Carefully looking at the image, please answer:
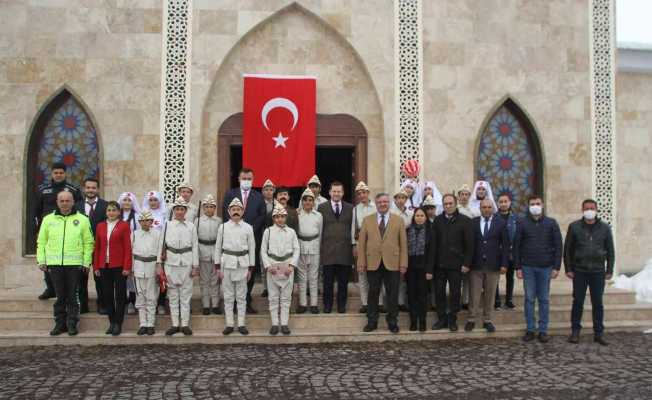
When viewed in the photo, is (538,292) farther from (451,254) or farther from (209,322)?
(209,322)

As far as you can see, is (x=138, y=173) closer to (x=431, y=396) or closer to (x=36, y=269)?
(x=36, y=269)

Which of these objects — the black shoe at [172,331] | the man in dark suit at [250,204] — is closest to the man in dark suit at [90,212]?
the black shoe at [172,331]

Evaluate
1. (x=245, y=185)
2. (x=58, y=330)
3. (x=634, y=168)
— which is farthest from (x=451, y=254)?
(x=634, y=168)

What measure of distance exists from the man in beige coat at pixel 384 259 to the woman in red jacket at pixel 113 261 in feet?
8.90

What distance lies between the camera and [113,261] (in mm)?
6570

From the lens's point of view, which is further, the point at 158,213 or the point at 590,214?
the point at 158,213

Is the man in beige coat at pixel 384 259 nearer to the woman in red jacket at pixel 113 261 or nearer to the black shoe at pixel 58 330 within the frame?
the woman in red jacket at pixel 113 261

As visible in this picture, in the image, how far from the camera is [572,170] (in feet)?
31.9

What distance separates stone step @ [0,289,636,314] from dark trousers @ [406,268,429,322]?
0.88m

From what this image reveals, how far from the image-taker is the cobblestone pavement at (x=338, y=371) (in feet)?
15.8

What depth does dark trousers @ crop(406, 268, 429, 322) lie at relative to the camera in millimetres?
6891

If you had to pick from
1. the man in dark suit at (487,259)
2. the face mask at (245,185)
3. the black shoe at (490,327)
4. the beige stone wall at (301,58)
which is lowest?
the black shoe at (490,327)

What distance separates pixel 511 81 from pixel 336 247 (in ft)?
15.1

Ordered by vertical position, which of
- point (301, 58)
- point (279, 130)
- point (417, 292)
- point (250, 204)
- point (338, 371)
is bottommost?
point (338, 371)
